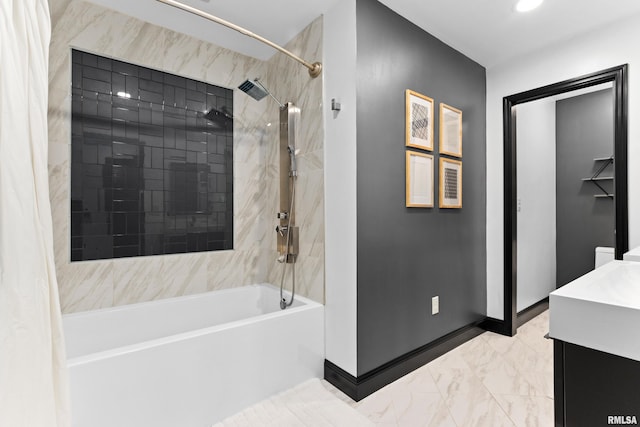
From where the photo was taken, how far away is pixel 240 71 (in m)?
2.60

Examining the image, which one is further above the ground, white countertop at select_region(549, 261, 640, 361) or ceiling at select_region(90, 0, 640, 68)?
ceiling at select_region(90, 0, 640, 68)

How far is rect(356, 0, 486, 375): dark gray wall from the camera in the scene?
6.18 ft

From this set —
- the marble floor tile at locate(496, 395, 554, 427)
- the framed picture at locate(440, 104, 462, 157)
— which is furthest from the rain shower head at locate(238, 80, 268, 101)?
the marble floor tile at locate(496, 395, 554, 427)

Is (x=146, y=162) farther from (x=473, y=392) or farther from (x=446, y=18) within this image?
(x=473, y=392)

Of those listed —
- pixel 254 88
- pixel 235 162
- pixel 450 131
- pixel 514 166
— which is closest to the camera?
pixel 254 88

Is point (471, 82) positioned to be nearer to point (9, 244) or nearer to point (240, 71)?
point (240, 71)

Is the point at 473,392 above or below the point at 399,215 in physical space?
below

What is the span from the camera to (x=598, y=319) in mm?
675

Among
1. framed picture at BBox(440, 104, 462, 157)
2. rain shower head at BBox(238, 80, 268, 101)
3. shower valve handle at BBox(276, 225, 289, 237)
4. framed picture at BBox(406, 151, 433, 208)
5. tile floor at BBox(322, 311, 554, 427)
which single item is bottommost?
tile floor at BBox(322, 311, 554, 427)

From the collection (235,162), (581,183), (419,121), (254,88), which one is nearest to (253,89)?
(254,88)

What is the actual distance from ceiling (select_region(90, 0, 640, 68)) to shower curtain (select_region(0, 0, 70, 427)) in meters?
1.03

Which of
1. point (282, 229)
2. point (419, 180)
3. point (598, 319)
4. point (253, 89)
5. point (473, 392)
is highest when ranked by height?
point (253, 89)

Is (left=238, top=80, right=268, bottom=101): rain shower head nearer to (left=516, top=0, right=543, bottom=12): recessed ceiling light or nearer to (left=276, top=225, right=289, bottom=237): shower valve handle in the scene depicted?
(left=276, top=225, right=289, bottom=237): shower valve handle

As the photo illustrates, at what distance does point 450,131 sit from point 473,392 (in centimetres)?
181
